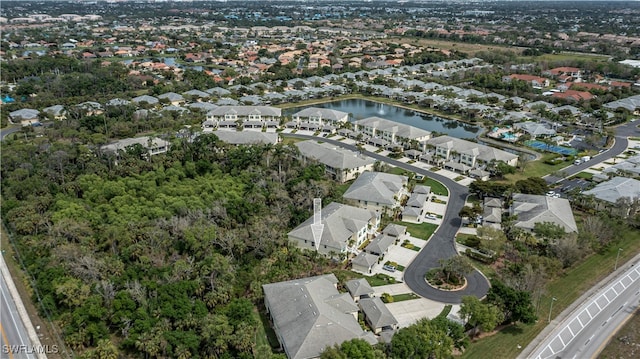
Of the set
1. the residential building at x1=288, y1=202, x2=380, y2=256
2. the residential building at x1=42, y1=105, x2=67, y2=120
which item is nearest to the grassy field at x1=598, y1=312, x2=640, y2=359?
the residential building at x1=288, y1=202, x2=380, y2=256

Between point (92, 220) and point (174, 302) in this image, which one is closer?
point (174, 302)

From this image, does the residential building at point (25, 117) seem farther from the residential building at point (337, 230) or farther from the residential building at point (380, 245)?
the residential building at point (380, 245)

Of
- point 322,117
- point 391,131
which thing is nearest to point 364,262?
point 391,131

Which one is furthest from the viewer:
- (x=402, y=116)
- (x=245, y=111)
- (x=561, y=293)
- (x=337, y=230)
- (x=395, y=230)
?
(x=402, y=116)

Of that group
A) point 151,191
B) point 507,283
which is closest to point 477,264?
point 507,283

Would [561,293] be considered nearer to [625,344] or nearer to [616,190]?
[625,344]

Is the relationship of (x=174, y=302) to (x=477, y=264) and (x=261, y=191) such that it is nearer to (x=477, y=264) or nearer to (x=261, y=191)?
(x=261, y=191)
